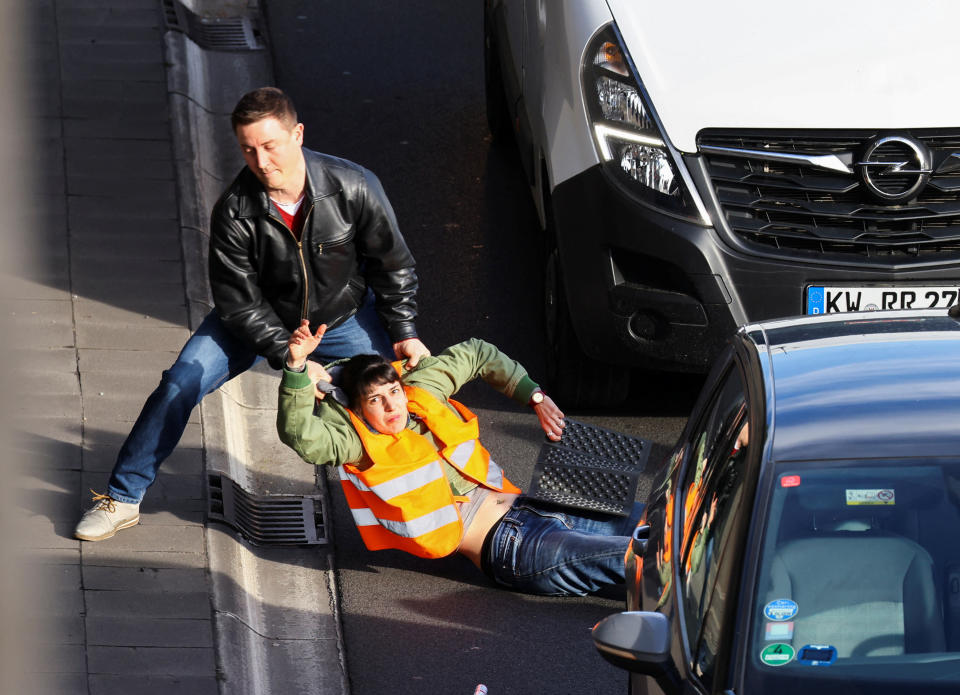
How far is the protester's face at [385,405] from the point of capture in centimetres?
460

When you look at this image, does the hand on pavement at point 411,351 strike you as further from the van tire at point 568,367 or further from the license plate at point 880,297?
the license plate at point 880,297

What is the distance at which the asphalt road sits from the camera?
448 centimetres

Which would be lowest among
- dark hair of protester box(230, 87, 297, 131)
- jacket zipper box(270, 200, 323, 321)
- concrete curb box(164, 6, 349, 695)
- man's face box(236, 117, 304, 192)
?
Answer: concrete curb box(164, 6, 349, 695)

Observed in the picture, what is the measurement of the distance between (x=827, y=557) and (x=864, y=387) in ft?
1.36

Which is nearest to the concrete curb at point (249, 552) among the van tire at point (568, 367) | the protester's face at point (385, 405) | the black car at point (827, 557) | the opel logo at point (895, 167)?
the protester's face at point (385, 405)

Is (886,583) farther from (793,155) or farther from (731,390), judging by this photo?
(793,155)

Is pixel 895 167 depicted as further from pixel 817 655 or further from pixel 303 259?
pixel 817 655

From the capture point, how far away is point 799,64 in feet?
16.4

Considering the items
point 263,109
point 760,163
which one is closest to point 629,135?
point 760,163

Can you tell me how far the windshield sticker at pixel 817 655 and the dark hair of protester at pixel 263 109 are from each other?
264cm

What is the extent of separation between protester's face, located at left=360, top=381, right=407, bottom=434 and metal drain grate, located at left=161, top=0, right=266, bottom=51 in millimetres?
5614

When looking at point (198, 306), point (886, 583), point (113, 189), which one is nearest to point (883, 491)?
point (886, 583)

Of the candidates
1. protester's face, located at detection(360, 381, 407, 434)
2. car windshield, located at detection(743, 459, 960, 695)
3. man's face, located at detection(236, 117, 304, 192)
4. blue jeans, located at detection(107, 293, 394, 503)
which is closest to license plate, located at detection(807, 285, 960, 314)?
protester's face, located at detection(360, 381, 407, 434)

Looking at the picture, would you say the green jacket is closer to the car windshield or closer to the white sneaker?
the white sneaker
